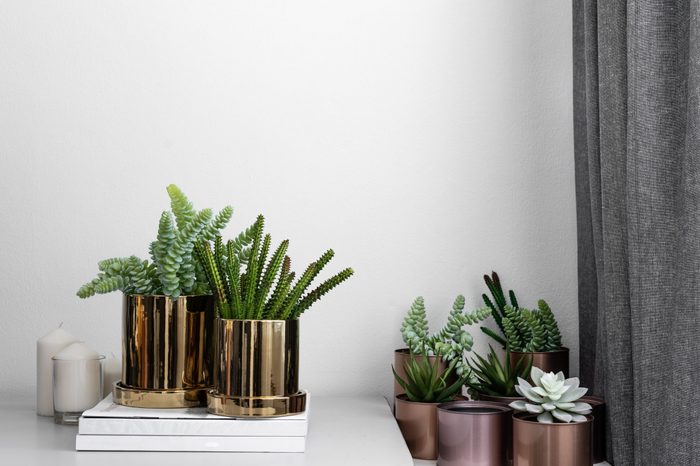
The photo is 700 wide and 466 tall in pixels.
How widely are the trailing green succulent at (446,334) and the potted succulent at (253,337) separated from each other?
0.79 ft

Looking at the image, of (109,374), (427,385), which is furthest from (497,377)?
(109,374)

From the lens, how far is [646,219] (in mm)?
1008

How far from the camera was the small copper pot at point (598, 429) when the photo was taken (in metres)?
1.11

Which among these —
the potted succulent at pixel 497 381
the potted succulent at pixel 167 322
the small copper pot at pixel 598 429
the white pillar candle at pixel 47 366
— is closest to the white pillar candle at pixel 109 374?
the white pillar candle at pixel 47 366

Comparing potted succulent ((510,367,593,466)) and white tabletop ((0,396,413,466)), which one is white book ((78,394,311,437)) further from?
potted succulent ((510,367,593,466))

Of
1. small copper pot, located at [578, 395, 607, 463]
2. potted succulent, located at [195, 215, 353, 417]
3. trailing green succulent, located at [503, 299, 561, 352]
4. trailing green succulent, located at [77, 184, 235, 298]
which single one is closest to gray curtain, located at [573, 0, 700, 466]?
small copper pot, located at [578, 395, 607, 463]

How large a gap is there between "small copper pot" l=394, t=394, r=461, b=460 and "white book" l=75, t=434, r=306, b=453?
0.60 feet

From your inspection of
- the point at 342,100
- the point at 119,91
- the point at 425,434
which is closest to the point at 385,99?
the point at 342,100

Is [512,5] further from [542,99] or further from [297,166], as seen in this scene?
[297,166]

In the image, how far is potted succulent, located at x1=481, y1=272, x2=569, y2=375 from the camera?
130 cm

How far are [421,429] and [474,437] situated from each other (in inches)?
4.7

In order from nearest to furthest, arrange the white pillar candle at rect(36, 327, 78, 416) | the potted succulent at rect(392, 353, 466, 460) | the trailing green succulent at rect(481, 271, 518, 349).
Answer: the potted succulent at rect(392, 353, 466, 460) → the white pillar candle at rect(36, 327, 78, 416) → the trailing green succulent at rect(481, 271, 518, 349)

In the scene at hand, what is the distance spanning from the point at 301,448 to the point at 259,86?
0.68 m

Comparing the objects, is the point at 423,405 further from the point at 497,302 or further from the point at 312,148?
the point at 312,148
